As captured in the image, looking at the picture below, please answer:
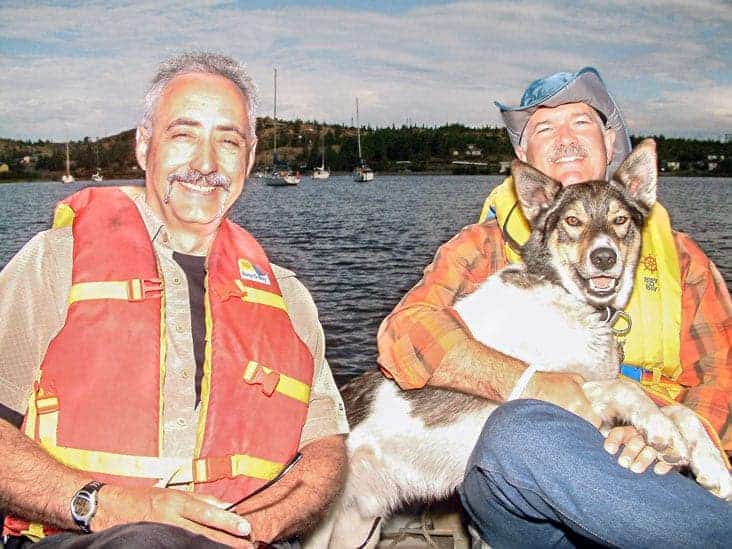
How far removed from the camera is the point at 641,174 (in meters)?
4.84

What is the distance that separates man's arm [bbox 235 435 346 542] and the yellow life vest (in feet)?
7.24

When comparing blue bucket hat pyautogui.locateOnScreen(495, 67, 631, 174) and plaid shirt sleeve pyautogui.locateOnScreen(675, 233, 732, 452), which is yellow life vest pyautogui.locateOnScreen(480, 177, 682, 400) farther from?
blue bucket hat pyautogui.locateOnScreen(495, 67, 631, 174)

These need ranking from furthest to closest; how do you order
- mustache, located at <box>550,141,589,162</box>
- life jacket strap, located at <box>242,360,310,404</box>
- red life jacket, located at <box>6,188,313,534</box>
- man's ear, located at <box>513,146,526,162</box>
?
man's ear, located at <box>513,146,526,162</box> → mustache, located at <box>550,141,589,162</box> → life jacket strap, located at <box>242,360,310,404</box> → red life jacket, located at <box>6,188,313,534</box>

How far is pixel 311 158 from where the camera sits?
644 ft

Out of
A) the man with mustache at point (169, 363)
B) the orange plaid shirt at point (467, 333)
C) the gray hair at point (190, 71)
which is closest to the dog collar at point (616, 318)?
the orange plaid shirt at point (467, 333)

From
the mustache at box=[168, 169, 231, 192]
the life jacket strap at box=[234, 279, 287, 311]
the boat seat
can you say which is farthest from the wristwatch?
the boat seat

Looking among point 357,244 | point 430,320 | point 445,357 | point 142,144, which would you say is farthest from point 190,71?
point 357,244

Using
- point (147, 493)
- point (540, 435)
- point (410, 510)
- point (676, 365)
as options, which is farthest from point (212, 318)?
point (676, 365)

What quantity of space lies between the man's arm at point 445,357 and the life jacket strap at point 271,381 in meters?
0.93

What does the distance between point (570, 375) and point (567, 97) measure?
205cm

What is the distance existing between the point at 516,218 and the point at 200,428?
2968 mm

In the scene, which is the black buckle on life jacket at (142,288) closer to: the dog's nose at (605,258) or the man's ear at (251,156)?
the man's ear at (251,156)

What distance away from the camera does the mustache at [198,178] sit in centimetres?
371

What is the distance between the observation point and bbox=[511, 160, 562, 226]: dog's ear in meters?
4.80
